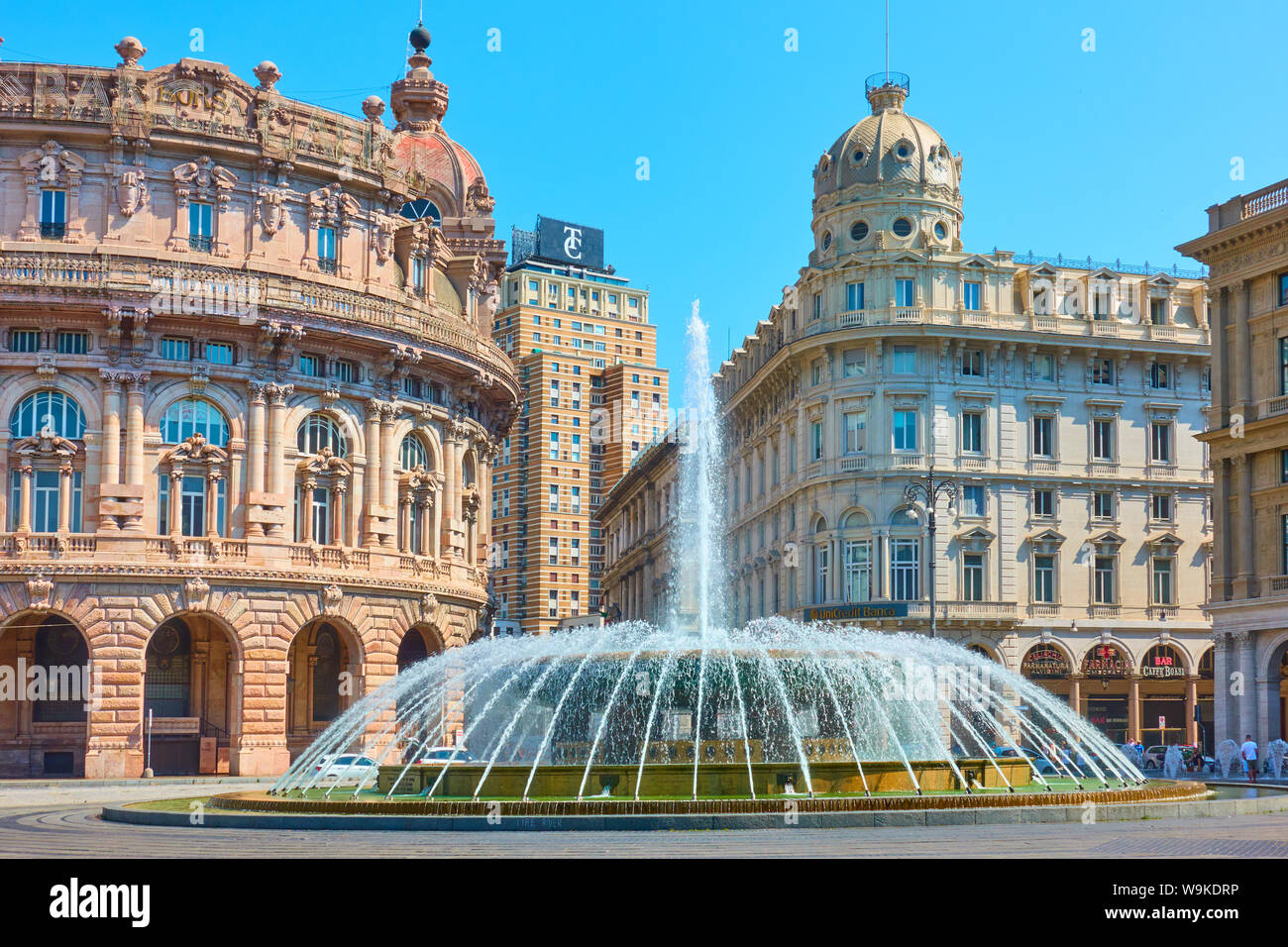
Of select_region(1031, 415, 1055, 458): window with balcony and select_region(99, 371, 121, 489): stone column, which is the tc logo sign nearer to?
select_region(1031, 415, 1055, 458): window with balcony

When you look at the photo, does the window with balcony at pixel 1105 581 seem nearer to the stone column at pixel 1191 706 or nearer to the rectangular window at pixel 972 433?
the stone column at pixel 1191 706

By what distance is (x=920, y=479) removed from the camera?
210 feet

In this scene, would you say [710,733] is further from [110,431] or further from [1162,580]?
[1162,580]

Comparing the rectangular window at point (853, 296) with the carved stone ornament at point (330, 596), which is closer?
the carved stone ornament at point (330, 596)

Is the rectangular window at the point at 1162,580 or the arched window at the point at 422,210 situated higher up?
the arched window at the point at 422,210

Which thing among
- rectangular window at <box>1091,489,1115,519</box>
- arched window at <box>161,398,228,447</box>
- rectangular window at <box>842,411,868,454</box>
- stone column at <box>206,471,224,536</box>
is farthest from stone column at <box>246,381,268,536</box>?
rectangular window at <box>1091,489,1115,519</box>

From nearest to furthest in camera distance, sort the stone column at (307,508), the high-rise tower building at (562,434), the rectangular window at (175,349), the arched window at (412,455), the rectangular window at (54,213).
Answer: the rectangular window at (54,213)
the rectangular window at (175,349)
the stone column at (307,508)
the arched window at (412,455)
the high-rise tower building at (562,434)

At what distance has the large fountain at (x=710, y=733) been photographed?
24516 millimetres

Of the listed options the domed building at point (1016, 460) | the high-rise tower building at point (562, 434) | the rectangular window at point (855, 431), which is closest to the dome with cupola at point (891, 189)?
the domed building at point (1016, 460)

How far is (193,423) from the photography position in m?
51.6

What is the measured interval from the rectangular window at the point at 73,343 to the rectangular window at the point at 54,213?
317 centimetres

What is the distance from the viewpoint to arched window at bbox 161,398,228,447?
168 ft

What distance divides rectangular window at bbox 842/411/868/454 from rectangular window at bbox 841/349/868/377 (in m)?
1.66
